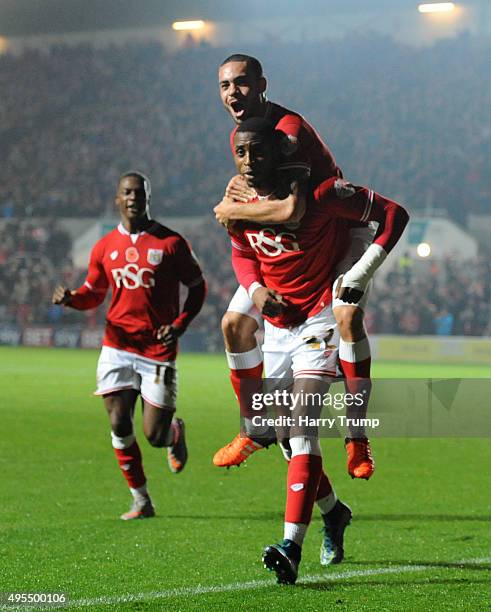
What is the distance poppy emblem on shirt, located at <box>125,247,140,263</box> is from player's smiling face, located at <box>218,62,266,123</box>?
2.55m

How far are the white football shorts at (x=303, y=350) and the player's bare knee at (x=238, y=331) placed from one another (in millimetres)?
79

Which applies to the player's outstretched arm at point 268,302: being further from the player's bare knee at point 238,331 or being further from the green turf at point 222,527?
the green turf at point 222,527

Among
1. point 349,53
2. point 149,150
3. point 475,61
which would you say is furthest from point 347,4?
point 149,150

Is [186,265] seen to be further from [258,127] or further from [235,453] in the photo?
[258,127]

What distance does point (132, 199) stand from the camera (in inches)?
286

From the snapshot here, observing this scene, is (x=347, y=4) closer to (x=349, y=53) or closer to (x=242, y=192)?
(x=349, y=53)

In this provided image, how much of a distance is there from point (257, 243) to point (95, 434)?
7.26 m

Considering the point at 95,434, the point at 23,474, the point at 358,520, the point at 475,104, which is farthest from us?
the point at 475,104

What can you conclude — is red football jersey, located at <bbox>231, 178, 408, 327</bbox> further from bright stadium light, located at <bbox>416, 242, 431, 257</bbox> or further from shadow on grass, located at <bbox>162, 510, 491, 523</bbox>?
bright stadium light, located at <bbox>416, 242, 431, 257</bbox>

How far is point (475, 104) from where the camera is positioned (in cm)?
3516

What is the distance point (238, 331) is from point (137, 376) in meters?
2.28

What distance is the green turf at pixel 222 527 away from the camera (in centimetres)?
468

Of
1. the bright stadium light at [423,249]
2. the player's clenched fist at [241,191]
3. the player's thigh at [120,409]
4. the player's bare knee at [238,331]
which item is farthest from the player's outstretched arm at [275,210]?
the bright stadium light at [423,249]

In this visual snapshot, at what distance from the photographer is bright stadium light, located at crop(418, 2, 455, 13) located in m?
34.5
